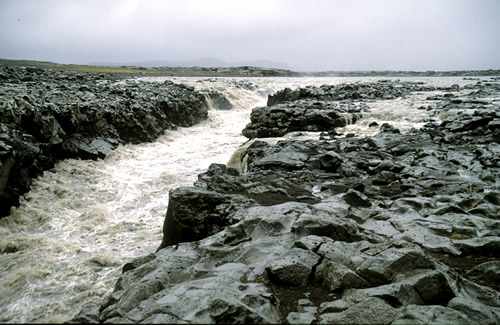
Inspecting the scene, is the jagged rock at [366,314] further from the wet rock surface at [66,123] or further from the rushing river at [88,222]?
the wet rock surface at [66,123]

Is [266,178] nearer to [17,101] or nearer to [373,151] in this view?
[373,151]

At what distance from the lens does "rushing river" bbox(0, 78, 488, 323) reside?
27.2 feet

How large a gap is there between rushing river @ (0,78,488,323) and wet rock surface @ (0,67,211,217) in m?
0.72

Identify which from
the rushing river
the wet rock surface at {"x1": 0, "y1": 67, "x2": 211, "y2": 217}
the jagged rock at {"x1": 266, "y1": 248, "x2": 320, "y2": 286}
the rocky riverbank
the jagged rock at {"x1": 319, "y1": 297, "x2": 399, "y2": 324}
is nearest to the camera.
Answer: the jagged rock at {"x1": 319, "y1": 297, "x2": 399, "y2": 324}

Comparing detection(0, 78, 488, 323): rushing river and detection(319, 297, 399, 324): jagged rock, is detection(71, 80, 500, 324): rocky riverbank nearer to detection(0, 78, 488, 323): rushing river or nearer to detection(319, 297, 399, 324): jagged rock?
detection(319, 297, 399, 324): jagged rock

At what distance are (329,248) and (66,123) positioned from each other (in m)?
17.8

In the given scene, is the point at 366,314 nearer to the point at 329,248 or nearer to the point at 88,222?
the point at 329,248

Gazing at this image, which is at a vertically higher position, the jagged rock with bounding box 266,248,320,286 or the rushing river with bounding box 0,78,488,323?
the jagged rock with bounding box 266,248,320,286

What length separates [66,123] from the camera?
18.9m

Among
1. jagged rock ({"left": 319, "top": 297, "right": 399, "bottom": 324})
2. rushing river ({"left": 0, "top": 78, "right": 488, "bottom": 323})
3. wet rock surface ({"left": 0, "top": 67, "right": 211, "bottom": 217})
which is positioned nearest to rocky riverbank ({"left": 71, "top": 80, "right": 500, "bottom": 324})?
jagged rock ({"left": 319, "top": 297, "right": 399, "bottom": 324})

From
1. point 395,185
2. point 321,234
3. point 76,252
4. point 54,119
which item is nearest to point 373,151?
point 395,185

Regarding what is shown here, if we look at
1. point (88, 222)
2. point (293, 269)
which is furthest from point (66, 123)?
point (293, 269)

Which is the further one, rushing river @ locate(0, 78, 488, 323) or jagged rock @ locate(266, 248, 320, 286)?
rushing river @ locate(0, 78, 488, 323)

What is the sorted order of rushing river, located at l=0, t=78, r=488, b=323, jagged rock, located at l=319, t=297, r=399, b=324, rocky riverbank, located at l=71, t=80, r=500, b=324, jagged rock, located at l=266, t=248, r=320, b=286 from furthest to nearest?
rushing river, located at l=0, t=78, r=488, b=323
jagged rock, located at l=266, t=248, r=320, b=286
rocky riverbank, located at l=71, t=80, r=500, b=324
jagged rock, located at l=319, t=297, r=399, b=324
